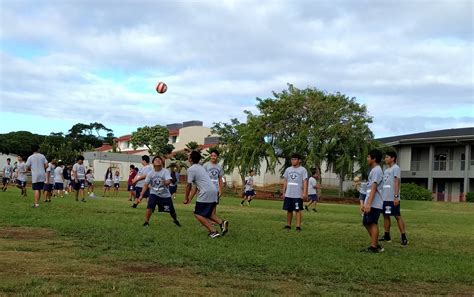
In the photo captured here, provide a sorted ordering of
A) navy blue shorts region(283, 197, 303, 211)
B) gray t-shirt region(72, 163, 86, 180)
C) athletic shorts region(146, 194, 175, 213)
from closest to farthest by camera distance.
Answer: athletic shorts region(146, 194, 175, 213)
navy blue shorts region(283, 197, 303, 211)
gray t-shirt region(72, 163, 86, 180)

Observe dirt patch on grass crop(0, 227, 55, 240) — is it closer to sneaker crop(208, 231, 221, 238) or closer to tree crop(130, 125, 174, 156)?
sneaker crop(208, 231, 221, 238)

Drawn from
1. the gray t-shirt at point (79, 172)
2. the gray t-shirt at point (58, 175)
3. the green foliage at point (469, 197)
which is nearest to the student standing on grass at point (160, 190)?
the gray t-shirt at point (79, 172)

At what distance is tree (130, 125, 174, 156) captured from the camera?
282 ft

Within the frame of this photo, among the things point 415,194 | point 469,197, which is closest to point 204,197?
point 415,194

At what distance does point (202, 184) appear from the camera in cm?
1080

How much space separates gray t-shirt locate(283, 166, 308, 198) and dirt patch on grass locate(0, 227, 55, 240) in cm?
536

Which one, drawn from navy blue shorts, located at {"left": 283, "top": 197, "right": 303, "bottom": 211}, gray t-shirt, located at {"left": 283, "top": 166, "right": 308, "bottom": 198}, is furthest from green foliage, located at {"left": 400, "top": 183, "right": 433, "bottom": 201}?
navy blue shorts, located at {"left": 283, "top": 197, "right": 303, "bottom": 211}

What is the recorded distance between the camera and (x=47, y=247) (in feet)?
27.7

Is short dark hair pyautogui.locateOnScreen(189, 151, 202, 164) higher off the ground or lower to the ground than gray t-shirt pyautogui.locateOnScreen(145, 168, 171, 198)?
higher

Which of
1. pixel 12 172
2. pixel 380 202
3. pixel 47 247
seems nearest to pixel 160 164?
pixel 47 247

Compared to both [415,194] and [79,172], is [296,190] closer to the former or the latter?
[79,172]

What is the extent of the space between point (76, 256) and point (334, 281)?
3615 millimetres

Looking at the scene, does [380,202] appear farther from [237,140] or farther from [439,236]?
[237,140]

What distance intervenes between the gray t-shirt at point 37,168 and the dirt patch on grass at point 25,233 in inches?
230
